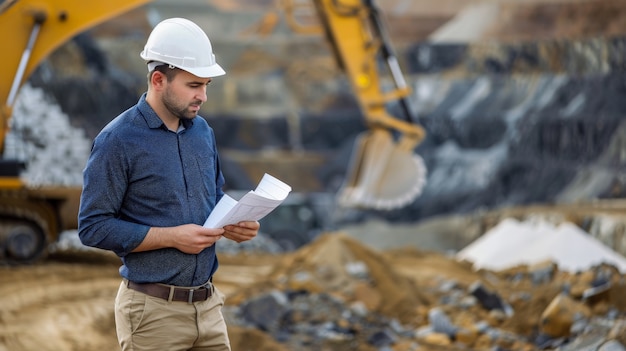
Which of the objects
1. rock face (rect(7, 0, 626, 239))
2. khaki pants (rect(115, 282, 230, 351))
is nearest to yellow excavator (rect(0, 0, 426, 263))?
rock face (rect(7, 0, 626, 239))

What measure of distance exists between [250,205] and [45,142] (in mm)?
15396

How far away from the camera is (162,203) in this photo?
2785mm

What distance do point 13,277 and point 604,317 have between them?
6.28 meters

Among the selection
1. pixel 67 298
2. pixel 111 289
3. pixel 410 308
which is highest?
pixel 67 298

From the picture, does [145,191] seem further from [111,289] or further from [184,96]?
[111,289]

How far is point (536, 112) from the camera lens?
19.9 metres

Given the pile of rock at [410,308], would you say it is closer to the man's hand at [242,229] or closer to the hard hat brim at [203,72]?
the man's hand at [242,229]

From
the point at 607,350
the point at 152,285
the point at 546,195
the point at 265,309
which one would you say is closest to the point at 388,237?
the point at 546,195

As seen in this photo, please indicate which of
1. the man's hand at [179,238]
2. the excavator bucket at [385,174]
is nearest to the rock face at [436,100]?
the excavator bucket at [385,174]

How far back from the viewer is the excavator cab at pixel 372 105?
10.8 meters

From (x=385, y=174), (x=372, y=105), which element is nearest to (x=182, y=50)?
(x=385, y=174)

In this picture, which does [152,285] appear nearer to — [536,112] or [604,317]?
[604,317]

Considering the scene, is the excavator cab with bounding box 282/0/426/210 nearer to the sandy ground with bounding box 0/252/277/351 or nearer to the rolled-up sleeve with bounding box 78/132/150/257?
the sandy ground with bounding box 0/252/277/351

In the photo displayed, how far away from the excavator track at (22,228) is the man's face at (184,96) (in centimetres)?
874
